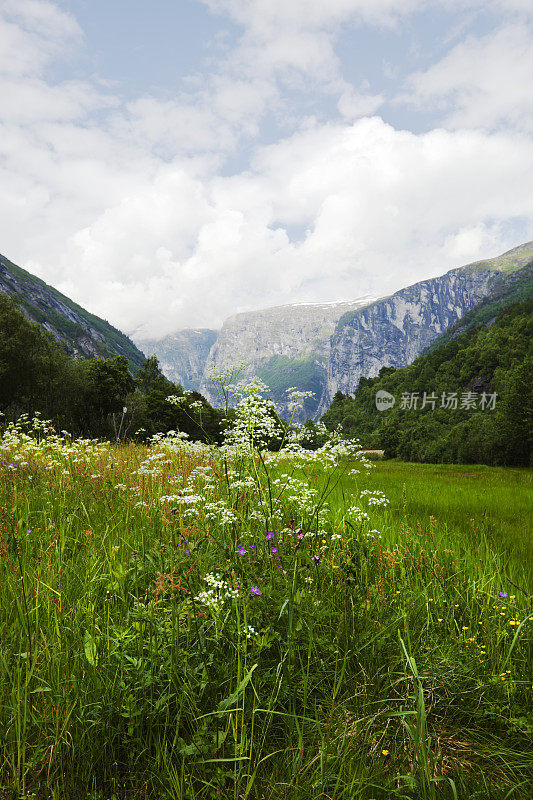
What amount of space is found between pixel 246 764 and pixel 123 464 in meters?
6.97

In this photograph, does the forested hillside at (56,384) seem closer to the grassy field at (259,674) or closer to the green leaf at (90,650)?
the grassy field at (259,674)

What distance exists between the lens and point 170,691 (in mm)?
2275

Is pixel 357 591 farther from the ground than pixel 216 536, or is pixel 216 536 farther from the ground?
pixel 216 536

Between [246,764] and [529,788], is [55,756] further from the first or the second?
[529,788]

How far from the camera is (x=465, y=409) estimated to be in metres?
90.8

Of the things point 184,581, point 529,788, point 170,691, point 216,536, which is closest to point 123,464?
point 216,536

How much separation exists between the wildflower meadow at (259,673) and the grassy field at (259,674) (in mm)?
17

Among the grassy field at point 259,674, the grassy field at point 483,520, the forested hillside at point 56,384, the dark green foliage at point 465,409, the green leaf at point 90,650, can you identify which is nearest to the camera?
the grassy field at point 259,674

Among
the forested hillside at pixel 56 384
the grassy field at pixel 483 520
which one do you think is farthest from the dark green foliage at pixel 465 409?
the forested hillside at pixel 56 384

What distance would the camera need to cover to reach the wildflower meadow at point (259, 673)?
1967mm

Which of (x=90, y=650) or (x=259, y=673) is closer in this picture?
(x=90, y=650)

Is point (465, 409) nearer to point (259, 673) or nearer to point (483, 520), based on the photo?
point (483, 520)

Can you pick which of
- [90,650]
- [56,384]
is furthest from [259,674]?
[56,384]

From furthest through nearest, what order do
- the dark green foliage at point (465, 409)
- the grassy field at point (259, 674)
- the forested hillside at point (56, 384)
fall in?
the dark green foliage at point (465, 409)
the forested hillside at point (56, 384)
the grassy field at point (259, 674)
